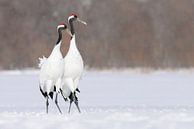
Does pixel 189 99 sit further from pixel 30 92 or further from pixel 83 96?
pixel 30 92

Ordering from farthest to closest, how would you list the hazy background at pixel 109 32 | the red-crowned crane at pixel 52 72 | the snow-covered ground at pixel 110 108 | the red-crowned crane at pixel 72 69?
the hazy background at pixel 109 32 → the red-crowned crane at pixel 72 69 → the red-crowned crane at pixel 52 72 → the snow-covered ground at pixel 110 108

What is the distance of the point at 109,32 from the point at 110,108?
36.1 meters

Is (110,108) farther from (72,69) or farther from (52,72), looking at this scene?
(52,72)

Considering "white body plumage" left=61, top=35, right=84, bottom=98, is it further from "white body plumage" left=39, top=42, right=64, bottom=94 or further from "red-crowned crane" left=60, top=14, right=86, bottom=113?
"white body plumage" left=39, top=42, right=64, bottom=94

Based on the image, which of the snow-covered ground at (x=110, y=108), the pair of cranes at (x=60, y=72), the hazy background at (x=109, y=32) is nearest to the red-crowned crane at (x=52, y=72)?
the pair of cranes at (x=60, y=72)

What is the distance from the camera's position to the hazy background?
44.4 metres

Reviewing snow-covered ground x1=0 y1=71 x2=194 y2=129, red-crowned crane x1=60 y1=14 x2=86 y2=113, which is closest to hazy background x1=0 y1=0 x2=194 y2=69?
snow-covered ground x1=0 y1=71 x2=194 y2=129

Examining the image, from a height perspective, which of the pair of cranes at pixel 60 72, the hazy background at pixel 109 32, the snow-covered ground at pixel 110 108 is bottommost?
the snow-covered ground at pixel 110 108

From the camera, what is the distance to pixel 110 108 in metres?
14.5

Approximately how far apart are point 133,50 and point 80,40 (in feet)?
13.7

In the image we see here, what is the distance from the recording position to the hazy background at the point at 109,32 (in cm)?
4444

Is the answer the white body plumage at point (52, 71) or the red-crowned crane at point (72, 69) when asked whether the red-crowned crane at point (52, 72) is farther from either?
the red-crowned crane at point (72, 69)

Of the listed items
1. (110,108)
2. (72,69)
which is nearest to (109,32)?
(110,108)

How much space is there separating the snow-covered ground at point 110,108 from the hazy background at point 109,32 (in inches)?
778
